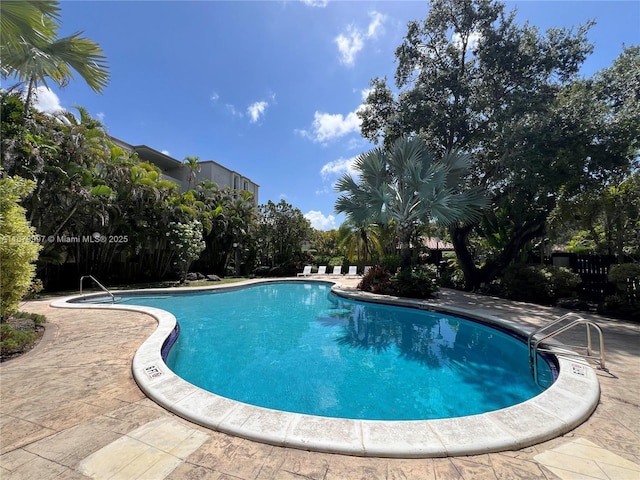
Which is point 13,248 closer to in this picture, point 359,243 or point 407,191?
point 407,191

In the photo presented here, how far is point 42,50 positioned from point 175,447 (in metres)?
6.66

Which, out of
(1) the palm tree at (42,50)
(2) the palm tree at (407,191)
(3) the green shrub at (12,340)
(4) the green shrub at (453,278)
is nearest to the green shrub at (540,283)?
(2) the palm tree at (407,191)

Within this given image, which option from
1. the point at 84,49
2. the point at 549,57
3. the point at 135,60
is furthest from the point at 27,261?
the point at 549,57

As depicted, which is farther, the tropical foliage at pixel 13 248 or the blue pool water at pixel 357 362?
the tropical foliage at pixel 13 248

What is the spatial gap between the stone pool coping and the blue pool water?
0.99 metres

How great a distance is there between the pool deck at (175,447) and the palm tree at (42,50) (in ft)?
16.6

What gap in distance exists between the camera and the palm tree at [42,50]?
4113 mm

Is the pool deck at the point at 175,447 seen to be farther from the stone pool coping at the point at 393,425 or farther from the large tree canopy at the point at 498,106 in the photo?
the large tree canopy at the point at 498,106

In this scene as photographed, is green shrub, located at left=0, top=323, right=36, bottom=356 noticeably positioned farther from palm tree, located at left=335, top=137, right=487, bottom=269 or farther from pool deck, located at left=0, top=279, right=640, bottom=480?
palm tree, located at left=335, top=137, right=487, bottom=269

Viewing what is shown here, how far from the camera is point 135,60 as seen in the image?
1059cm

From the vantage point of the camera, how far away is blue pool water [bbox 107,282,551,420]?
159 inches

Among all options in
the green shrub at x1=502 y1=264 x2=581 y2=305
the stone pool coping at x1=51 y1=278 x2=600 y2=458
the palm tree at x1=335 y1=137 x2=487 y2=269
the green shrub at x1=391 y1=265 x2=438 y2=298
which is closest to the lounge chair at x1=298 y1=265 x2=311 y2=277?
the palm tree at x1=335 y1=137 x2=487 y2=269

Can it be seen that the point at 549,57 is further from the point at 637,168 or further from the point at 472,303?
the point at 472,303

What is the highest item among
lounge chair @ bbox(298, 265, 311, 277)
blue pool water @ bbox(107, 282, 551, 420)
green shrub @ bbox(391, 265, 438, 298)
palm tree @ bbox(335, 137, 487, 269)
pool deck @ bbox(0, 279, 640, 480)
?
palm tree @ bbox(335, 137, 487, 269)
